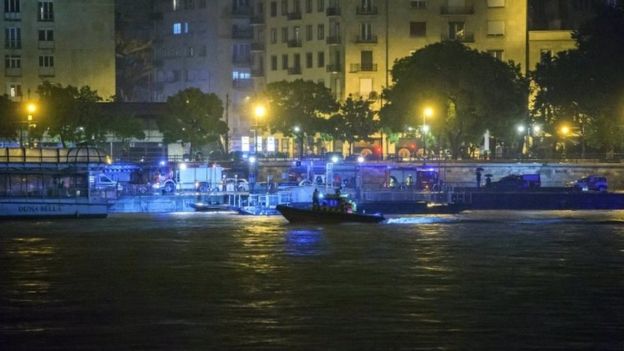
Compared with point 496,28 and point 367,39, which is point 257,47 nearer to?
point 367,39

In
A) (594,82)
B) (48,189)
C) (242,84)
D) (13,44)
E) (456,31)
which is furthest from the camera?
(242,84)

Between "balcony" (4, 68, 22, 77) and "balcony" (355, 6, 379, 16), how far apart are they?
110ft

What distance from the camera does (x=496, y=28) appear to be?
146m

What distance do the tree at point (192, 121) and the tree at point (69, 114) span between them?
6.81m

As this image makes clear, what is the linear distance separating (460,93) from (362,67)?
64.8ft

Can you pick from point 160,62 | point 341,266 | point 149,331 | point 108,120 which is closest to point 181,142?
point 108,120

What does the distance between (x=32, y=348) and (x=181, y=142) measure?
9520cm

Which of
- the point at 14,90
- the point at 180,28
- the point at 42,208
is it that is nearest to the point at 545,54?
the point at 180,28

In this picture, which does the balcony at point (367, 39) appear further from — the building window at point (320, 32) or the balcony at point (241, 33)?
the balcony at point (241, 33)

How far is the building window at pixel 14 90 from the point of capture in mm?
143125

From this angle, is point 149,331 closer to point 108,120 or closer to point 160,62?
point 108,120

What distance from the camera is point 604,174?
122 metres

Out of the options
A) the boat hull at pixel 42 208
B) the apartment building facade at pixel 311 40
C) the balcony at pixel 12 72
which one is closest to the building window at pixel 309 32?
the apartment building facade at pixel 311 40

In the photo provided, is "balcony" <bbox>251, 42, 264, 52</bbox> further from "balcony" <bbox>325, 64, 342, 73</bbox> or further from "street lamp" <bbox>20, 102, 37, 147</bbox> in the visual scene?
"street lamp" <bbox>20, 102, 37, 147</bbox>
